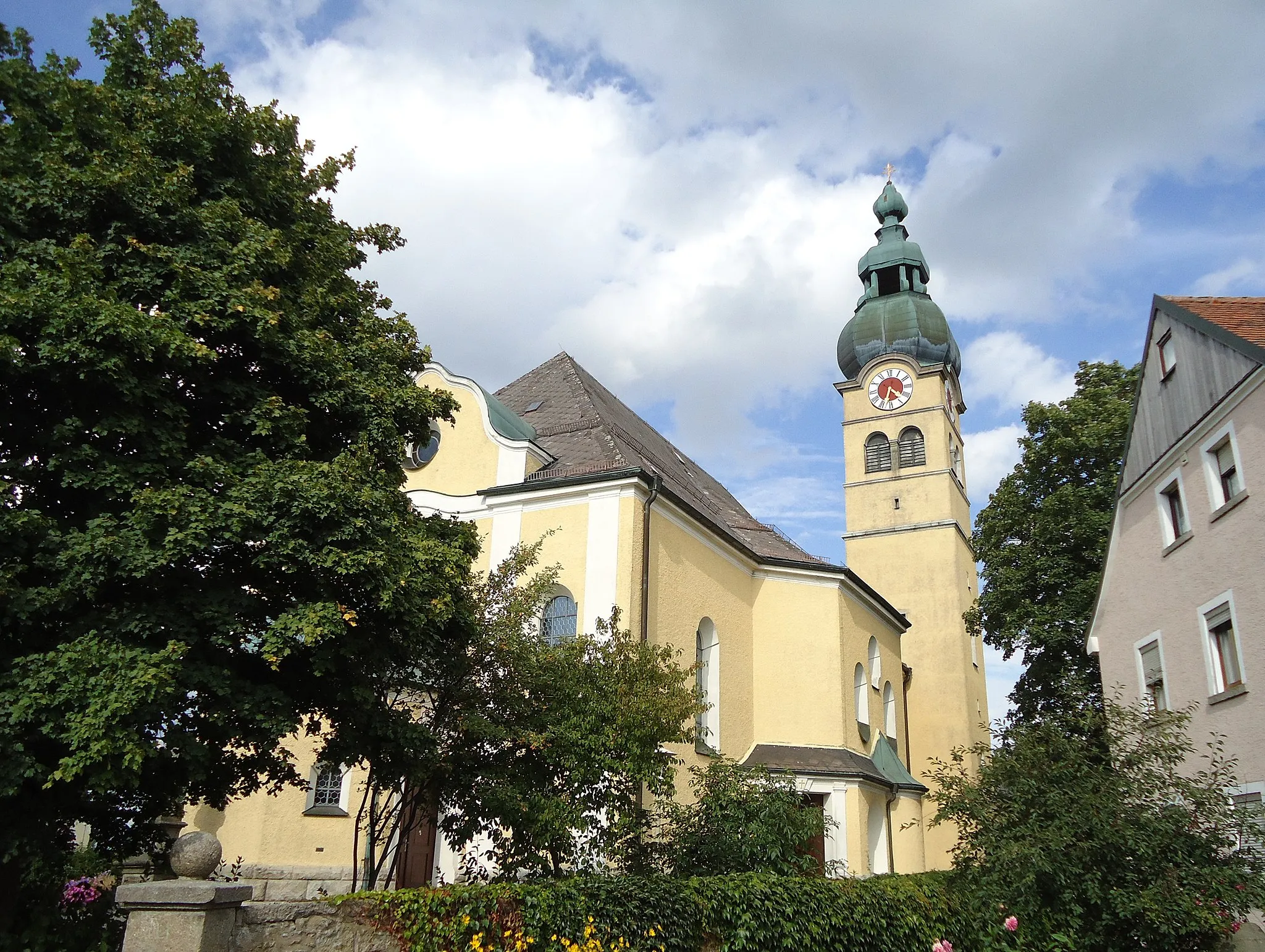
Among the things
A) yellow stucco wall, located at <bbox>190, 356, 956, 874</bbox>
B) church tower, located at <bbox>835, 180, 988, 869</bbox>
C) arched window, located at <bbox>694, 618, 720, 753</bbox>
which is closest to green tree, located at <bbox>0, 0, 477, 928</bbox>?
yellow stucco wall, located at <bbox>190, 356, 956, 874</bbox>

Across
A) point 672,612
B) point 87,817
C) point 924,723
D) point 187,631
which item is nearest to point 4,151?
point 187,631

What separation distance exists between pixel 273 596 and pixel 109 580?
1.36 meters

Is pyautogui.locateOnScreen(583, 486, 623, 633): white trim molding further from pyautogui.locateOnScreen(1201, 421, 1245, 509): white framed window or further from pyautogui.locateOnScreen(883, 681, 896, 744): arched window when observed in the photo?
pyautogui.locateOnScreen(883, 681, 896, 744): arched window

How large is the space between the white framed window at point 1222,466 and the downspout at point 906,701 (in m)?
13.4

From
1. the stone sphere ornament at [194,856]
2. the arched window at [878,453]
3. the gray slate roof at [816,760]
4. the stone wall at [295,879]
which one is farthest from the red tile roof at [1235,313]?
the arched window at [878,453]

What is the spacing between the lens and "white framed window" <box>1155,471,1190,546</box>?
51.4 ft

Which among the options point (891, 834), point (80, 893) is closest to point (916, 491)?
point (891, 834)

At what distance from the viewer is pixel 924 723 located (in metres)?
31.6

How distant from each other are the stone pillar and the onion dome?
35463 mm

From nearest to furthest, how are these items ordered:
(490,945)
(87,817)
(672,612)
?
1. (490,945)
2. (87,817)
3. (672,612)

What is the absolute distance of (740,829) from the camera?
1229 cm

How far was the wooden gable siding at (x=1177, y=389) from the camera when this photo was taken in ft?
46.5

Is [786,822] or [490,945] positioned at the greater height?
[786,822]

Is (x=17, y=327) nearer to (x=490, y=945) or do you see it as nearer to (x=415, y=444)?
(x=415, y=444)
